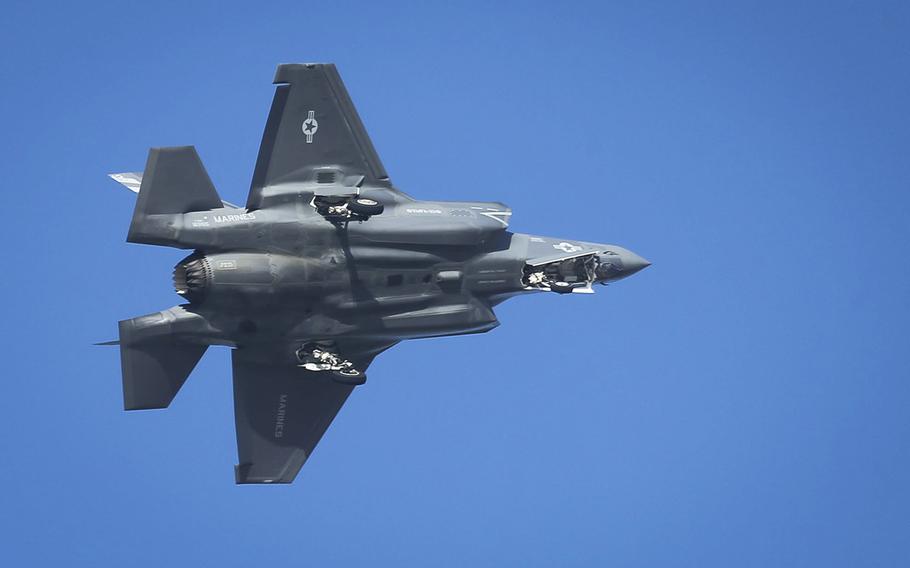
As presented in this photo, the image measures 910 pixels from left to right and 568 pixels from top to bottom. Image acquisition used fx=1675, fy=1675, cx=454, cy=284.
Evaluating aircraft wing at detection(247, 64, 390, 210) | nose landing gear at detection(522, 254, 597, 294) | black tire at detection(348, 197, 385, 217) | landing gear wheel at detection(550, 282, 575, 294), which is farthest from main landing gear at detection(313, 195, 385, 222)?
landing gear wheel at detection(550, 282, 575, 294)

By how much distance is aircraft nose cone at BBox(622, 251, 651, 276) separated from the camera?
35.4m

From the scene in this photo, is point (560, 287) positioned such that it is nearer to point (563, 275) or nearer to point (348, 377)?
point (563, 275)

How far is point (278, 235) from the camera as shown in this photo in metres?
32.8

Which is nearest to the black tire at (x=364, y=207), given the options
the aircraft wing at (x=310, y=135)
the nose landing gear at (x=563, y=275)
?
the aircraft wing at (x=310, y=135)

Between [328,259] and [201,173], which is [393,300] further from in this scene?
[201,173]

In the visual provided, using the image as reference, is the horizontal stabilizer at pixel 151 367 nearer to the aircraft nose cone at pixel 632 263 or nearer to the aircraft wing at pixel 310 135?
the aircraft wing at pixel 310 135

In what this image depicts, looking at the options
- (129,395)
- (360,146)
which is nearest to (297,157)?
(360,146)

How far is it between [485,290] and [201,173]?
248 inches

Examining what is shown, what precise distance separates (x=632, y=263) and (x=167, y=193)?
32.5ft

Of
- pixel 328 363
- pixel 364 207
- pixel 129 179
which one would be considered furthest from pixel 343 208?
pixel 129 179

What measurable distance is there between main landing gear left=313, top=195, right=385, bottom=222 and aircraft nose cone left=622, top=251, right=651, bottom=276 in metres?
5.75

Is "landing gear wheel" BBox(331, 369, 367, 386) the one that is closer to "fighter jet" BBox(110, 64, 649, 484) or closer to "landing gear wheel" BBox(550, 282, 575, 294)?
"fighter jet" BBox(110, 64, 649, 484)

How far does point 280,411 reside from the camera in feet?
116

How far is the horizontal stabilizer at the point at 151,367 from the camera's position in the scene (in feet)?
107
